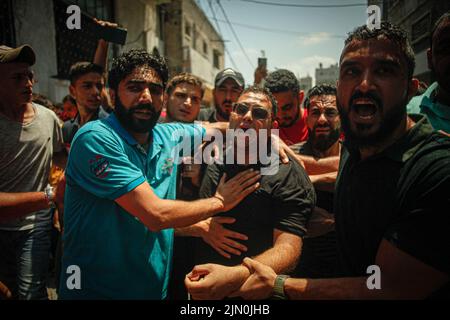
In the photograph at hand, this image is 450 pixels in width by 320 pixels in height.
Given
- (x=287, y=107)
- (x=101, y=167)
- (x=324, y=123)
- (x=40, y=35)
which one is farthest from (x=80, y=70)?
(x=40, y=35)

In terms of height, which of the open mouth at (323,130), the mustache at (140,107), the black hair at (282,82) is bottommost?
the open mouth at (323,130)

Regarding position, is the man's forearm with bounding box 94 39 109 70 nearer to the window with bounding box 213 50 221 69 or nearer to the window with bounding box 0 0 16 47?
the window with bounding box 0 0 16 47

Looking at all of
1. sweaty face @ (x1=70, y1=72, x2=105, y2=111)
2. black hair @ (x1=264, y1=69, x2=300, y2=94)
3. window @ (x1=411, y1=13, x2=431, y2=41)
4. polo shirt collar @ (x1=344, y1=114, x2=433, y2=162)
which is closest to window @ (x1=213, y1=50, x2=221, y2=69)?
window @ (x1=411, y1=13, x2=431, y2=41)

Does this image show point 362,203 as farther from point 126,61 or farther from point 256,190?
point 126,61

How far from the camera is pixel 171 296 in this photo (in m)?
2.91

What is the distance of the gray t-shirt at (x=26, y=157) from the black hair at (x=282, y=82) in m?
2.82

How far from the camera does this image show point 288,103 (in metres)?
3.72

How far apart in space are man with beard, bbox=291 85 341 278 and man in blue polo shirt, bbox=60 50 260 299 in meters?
0.76

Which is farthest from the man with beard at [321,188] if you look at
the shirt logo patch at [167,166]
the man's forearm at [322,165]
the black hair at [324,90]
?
the shirt logo patch at [167,166]

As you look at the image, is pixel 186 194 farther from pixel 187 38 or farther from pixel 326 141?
pixel 187 38

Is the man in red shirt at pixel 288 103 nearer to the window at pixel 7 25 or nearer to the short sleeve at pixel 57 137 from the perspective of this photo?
the short sleeve at pixel 57 137

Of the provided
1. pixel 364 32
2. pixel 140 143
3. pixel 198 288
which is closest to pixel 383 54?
pixel 364 32

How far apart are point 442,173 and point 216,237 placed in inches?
59.7

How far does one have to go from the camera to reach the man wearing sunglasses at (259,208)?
1.86 meters
